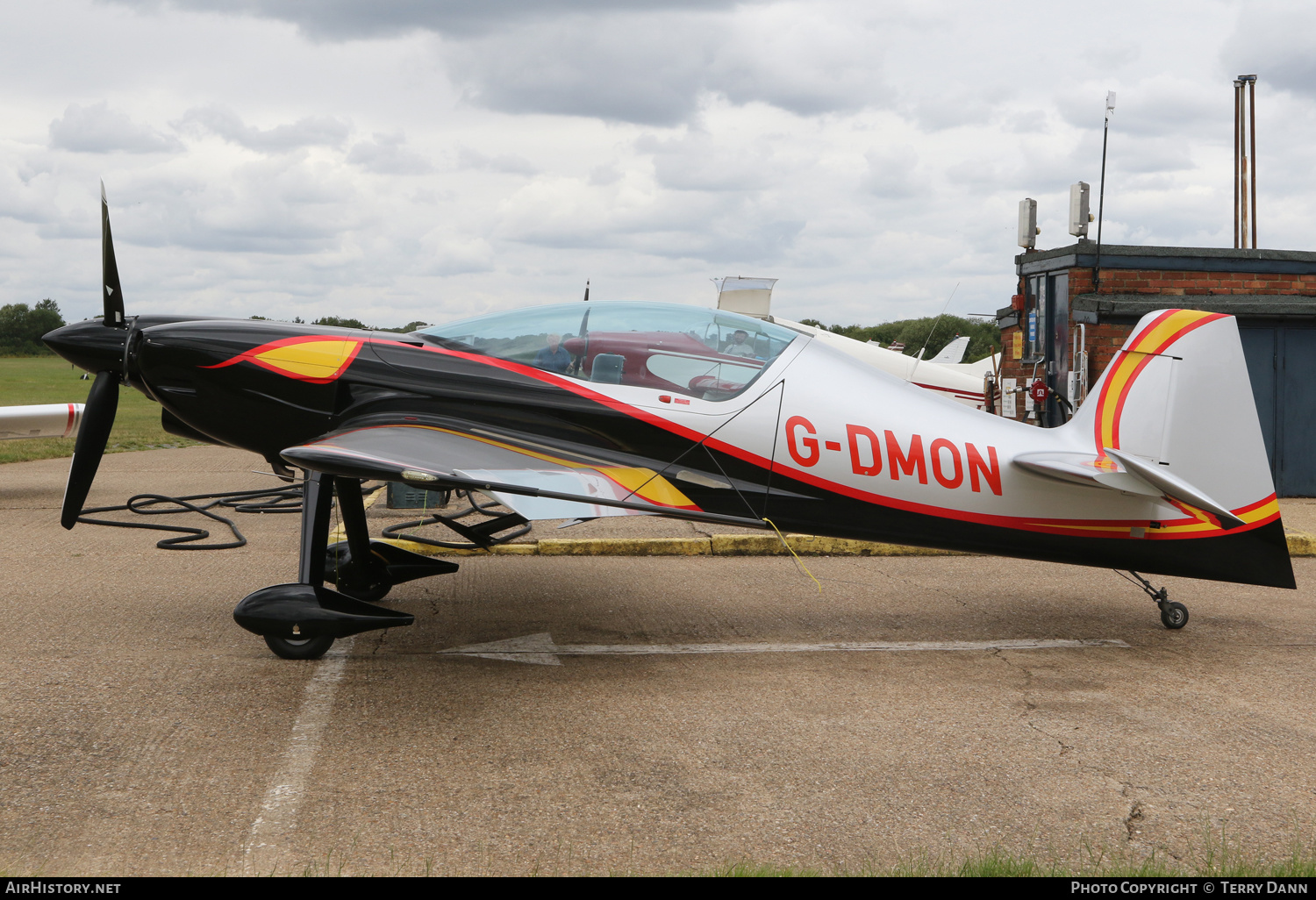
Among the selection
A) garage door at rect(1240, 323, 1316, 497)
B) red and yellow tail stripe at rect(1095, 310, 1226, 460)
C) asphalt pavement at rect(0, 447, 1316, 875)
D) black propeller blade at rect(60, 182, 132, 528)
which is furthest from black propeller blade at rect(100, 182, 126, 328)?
garage door at rect(1240, 323, 1316, 497)

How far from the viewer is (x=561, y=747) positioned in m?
3.88

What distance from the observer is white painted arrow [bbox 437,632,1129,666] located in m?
5.23

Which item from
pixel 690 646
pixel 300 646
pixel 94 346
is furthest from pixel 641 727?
pixel 94 346

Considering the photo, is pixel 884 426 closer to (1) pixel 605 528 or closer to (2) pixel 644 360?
(2) pixel 644 360

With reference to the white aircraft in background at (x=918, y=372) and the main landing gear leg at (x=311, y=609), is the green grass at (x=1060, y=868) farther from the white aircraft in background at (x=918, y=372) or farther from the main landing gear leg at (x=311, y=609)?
the white aircraft in background at (x=918, y=372)

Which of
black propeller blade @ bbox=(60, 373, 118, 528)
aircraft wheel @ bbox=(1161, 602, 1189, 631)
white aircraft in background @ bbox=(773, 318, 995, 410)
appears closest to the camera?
black propeller blade @ bbox=(60, 373, 118, 528)

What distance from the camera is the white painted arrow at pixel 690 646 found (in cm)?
523

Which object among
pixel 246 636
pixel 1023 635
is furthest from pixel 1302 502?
pixel 246 636

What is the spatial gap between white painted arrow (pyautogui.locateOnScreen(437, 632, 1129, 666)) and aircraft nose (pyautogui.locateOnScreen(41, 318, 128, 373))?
2599mm

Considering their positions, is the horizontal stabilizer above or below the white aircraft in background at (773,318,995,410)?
below

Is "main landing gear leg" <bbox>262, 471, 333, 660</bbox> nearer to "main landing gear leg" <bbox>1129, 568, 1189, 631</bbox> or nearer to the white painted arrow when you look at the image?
the white painted arrow

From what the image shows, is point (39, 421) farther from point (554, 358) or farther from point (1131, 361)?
point (1131, 361)

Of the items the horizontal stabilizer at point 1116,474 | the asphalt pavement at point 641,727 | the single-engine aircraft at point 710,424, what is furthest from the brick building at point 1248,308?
the horizontal stabilizer at point 1116,474

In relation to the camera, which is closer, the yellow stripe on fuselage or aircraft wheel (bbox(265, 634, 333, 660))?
aircraft wheel (bbox(265, 634, 333, 660))
